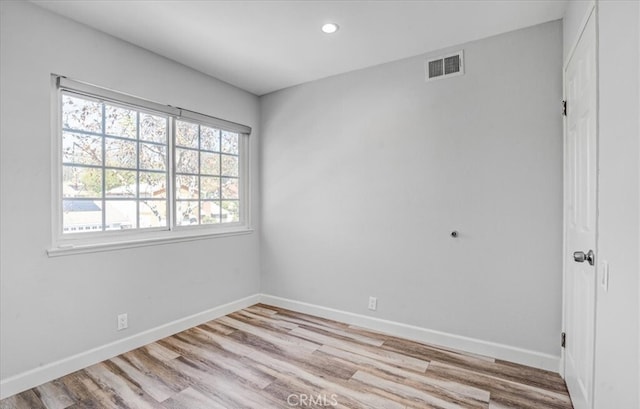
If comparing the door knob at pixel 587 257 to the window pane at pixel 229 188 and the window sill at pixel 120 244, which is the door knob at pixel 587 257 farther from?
the window pane at pixel 229 188

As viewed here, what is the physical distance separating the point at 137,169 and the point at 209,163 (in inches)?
31.0

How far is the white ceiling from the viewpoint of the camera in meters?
2.16

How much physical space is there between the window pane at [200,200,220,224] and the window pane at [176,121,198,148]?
625mm

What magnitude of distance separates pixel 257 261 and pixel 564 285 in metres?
3.01

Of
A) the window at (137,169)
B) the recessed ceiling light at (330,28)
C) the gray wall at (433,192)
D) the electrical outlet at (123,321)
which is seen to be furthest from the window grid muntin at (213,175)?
the recessed ceiling light at (330,28)

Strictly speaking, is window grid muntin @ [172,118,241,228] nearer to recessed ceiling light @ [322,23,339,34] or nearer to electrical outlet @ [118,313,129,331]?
electrical outlet @ [118,313,129,331]

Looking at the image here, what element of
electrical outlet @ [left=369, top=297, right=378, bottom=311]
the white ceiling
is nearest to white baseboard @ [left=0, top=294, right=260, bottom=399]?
electrical outlet @ [left=369, top=297, right=378, bottom=311]

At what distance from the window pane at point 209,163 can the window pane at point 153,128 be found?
45cm

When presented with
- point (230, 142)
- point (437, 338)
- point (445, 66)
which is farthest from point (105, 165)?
point (437, 338)

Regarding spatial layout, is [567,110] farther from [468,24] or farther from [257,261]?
[257,261]

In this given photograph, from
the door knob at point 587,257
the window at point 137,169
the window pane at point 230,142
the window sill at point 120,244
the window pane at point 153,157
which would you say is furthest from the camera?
the window pane at point 230,142

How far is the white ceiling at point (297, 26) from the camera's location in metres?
2.16

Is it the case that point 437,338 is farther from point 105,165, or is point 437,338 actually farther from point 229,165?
point 105,165

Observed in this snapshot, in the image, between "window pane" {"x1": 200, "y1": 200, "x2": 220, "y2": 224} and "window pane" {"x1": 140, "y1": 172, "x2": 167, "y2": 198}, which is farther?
"window pane" {"x1": 200, "y1": 200, "x2": 220, "y2": 224}
